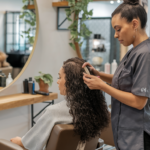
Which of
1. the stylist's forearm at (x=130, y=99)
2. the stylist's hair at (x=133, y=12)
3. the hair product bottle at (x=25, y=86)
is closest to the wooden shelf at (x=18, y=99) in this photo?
the hair product bottle at (x=25, y=86)

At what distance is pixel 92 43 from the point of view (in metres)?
3.36

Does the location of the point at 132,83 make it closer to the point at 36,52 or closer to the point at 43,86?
the point at 43,86

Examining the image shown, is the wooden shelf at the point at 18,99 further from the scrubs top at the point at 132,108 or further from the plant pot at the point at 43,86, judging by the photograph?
the scrubs top at the point at 132,108

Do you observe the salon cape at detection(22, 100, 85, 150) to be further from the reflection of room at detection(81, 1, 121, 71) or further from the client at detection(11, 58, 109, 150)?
the reflection of room at detection(81, 1, 121, 71)

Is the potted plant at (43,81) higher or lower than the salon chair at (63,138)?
higher

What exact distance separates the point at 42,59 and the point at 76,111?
142 cm

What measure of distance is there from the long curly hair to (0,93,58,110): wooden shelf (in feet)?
2.68

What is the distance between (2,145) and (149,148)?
0.95 meters

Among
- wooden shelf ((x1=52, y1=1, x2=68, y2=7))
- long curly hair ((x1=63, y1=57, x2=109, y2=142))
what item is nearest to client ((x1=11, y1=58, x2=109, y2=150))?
long curly hair ((x1=63, y1=57, x2=109, y2=142))

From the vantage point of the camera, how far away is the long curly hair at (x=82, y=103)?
4.53ft

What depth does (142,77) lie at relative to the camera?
3.58 feet

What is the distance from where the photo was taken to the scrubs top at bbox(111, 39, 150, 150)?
1.09m

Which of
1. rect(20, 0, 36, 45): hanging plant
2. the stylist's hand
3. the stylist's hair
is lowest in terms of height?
the stylist's hand

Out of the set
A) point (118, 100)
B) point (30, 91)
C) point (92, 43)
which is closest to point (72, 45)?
point (92, 43)
